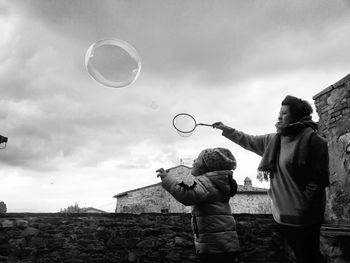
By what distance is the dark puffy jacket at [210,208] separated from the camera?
203cm

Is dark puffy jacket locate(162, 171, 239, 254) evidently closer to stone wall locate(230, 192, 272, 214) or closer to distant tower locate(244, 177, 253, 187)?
stone wall locate(230, 192, 272, 214)

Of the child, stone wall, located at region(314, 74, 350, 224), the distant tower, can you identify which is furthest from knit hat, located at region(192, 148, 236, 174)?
the distant tower

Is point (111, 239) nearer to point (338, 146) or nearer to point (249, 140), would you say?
point (249, 140)

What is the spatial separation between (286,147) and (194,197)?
0.76 m

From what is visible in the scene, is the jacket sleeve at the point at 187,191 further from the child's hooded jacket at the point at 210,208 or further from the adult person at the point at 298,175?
the adult person at the point at 298,175

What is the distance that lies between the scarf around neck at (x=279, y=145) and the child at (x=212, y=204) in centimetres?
26

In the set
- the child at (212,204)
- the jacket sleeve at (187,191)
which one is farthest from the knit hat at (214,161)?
the jacket sleeve at (187,191)

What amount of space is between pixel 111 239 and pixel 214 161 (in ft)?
8.90

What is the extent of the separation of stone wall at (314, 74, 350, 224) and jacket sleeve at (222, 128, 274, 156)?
3.57 m

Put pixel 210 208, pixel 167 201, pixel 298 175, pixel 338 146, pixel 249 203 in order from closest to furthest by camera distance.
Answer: pixel 298 175, pixel 210 208, pixel 338 146, pixel 167 201, pixel 249 203

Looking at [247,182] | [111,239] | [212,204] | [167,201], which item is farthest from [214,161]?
[247,182]

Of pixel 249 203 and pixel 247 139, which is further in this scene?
pixel 249 203

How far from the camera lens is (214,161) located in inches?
89.8

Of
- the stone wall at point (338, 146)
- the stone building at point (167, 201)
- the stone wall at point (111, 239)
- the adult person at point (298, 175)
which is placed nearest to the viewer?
the adult person at point (298, 175)
